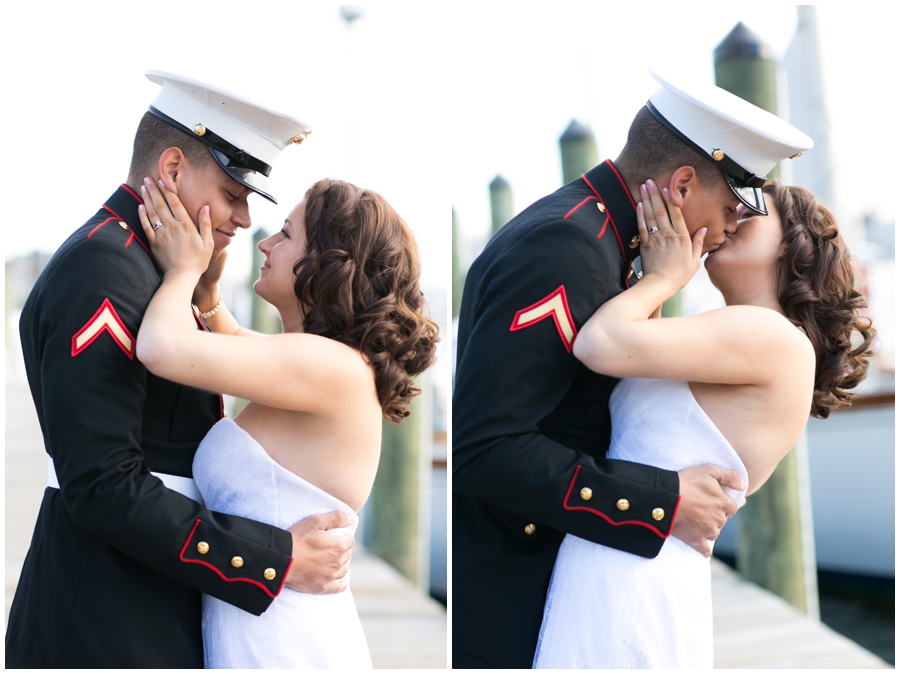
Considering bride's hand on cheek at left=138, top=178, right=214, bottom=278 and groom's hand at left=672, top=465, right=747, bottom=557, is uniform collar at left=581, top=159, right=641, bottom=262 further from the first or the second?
bride's hand on cheek at left=138, top=178, right=214, bottom=278

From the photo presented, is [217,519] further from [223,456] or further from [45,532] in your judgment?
[45,532]

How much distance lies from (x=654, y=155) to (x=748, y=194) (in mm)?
267

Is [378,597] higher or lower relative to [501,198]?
lower

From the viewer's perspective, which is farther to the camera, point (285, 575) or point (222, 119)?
point (222, 119)

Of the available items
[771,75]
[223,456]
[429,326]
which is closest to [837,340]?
[429,326]

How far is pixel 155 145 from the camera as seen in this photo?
7.29 feet

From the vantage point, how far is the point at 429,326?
2.40 m

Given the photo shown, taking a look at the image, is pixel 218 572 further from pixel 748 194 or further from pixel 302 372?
pixel 748 194

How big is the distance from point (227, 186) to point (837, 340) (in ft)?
5.57

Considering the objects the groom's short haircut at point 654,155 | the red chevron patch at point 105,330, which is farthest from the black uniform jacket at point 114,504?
the groom's short haircut at point 654,155

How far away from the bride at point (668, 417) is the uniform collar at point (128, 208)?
1097mm

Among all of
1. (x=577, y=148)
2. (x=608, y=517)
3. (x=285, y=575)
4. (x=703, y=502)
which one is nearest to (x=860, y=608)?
(x=577, y=148)

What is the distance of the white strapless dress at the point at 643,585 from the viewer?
207 cm

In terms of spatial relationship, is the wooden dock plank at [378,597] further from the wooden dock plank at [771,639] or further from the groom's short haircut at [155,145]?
the groom's short haircut at [155,145]
